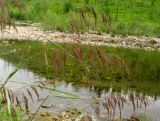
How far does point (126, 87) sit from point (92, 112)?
173 inches

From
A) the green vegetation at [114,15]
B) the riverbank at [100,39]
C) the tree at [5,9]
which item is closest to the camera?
the tree at [5,9]

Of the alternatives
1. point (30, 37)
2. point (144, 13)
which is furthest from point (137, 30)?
point (144, 13)

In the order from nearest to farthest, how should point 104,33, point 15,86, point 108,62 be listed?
point 108,62 → point 15,86 → point 104,33

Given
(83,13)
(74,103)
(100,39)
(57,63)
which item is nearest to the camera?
(83,13)

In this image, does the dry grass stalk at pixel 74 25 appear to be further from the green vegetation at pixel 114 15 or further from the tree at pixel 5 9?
the green vegetation at pixel 114 15

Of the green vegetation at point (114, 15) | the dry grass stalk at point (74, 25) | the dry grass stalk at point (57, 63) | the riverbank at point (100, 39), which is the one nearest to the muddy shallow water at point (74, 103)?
the green vegetation at point (114, 15)

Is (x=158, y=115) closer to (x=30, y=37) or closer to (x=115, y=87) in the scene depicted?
(x=115, y=87)

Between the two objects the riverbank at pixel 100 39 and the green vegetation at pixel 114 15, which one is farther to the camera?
the green vegetation at pixel 114 15

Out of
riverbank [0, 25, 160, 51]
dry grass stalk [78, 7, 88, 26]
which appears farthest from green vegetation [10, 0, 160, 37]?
dry grass stalk [78, 7, 88, 26]

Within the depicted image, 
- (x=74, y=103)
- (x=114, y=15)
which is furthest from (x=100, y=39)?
(x=114, y=15)

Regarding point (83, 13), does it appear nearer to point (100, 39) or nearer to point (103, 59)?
point (103, 59)

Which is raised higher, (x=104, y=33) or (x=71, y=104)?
(x=71, y=104)

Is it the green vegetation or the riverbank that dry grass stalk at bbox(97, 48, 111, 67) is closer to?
the green vegetation

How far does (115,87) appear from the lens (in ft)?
46.6
